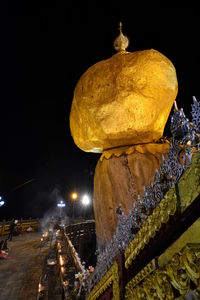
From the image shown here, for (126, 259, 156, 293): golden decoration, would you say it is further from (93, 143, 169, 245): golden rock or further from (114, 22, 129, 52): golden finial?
(114, 22, 129, 52): golden finial

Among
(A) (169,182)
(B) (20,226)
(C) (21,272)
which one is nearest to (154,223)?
(A) (169,182)

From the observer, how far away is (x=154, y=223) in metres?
2.08

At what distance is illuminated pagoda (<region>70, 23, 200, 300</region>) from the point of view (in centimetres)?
204

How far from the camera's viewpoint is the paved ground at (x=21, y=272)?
7.42 meters

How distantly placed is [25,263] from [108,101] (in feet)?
36.6

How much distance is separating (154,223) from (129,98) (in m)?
4.04

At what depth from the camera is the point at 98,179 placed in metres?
5.89

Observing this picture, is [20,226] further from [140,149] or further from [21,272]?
[140,149]

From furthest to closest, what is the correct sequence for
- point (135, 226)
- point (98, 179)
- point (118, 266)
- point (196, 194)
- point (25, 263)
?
point (25, 263), point (98, 179), point (118, 266), point (135, 226), point (196, 194)

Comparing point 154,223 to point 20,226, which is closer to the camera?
point 154,223

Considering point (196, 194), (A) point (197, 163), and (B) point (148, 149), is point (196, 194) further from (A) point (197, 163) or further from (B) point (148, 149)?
(B) point (148, 149)

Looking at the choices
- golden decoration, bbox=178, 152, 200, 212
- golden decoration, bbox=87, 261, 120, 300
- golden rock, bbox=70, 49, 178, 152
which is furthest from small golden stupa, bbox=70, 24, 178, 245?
golden decoration, bbox=178, 152, 200, 212

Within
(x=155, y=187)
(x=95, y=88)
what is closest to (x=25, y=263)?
(x=95, y=88)

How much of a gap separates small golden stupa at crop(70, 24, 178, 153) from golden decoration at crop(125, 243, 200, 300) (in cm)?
406
